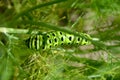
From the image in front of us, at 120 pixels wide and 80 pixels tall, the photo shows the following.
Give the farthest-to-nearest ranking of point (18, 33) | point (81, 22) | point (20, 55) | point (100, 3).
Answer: point (81, 22), point (18, 33), point (20, 55), point (100, 3)

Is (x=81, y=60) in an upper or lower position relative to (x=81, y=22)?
lower

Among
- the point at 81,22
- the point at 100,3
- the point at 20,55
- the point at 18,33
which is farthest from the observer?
the point at 81,22

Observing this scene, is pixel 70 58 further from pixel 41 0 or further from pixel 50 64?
pixel 41 0

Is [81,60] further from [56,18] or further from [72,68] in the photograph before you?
[56,18]

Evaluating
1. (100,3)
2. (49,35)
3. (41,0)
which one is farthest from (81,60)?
(41,0)

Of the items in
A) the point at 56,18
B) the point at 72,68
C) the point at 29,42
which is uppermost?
the point at 56,18

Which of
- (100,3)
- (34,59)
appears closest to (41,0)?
(34,59)

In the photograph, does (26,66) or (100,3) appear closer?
(100,3)
